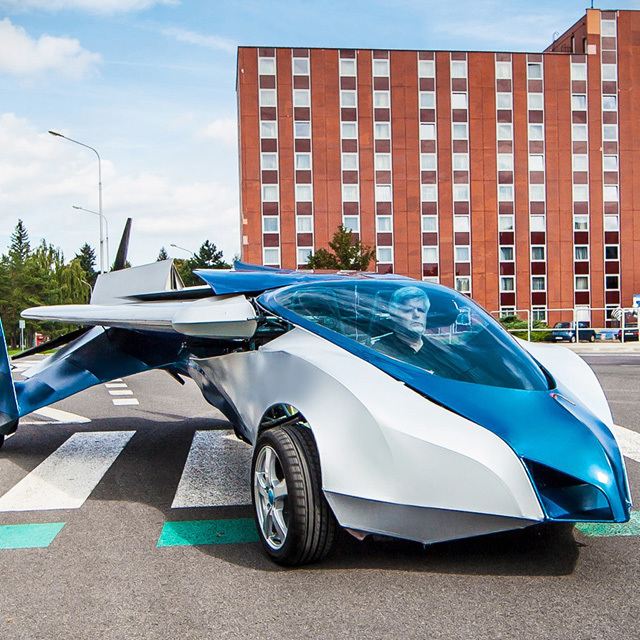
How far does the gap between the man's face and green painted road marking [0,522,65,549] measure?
2.31 metres

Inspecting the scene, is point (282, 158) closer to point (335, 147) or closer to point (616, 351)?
point (335, 147)

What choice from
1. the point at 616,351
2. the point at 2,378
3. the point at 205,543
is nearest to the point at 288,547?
the point at 205,543

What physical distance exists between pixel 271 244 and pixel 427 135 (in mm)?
15507

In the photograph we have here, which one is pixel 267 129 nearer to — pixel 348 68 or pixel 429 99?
pixel 348 68

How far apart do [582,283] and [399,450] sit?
64.4 meters

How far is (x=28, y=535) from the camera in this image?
4.49 metres

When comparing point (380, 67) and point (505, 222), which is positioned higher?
point (380, 67)

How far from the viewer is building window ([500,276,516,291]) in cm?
6338

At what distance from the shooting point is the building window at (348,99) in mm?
62406

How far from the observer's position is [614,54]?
6388 cm

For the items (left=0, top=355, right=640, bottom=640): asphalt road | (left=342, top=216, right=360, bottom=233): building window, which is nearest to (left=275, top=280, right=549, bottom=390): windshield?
(left=0, top=355, right=640, bottom=640): asphalt road

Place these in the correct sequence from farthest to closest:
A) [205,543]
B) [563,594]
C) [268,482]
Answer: [205,543] < [268,482] < [563,594]

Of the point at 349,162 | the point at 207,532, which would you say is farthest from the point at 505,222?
the point at 207,532

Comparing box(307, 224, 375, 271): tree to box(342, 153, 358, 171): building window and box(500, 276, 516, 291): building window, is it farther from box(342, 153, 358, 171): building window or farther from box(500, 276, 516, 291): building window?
box(500, 276, 516, 291): building window
